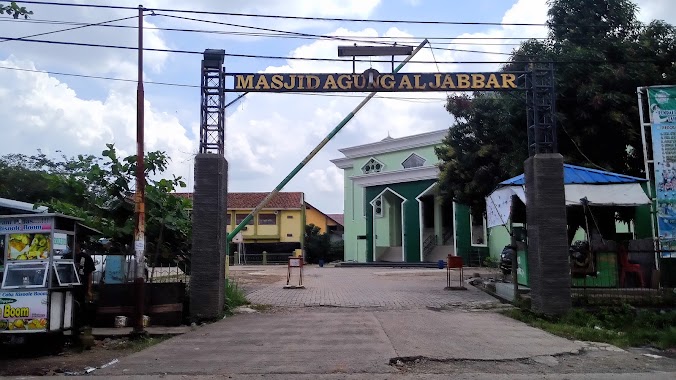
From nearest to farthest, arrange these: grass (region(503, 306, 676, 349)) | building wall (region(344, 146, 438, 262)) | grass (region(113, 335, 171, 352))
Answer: grass (region(113, 335, 171, 352)) < grass (region(503, 306, 676, 349)) < building wall (region(344, 146, 438, 262))

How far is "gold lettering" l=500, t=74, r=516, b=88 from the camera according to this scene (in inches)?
531

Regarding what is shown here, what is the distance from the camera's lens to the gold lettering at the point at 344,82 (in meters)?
13.5

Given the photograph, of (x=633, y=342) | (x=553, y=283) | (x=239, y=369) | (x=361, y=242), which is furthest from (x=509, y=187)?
(x=361, y=242)

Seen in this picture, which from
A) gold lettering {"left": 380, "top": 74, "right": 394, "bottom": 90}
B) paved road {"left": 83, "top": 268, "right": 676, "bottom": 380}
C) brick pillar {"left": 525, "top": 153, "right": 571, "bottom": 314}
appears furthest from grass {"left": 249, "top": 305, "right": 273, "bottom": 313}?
brick pillar {"left": 525, "top": 153, "right": 571, "bottom": 314}

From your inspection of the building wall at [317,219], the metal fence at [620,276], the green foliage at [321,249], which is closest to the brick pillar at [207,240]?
the metal fence at [620,276]

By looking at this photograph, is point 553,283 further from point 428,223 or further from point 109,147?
point 428,223

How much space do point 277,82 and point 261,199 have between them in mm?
39814

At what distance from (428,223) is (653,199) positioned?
25537mm

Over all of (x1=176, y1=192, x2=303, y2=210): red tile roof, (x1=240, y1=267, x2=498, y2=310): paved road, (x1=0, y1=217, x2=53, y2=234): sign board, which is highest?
(x1=176, y1=192, x2=303, y2=210): red tile roof

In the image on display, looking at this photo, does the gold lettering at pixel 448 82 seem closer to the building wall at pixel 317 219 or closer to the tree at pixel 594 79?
the tree at pixel 594 79

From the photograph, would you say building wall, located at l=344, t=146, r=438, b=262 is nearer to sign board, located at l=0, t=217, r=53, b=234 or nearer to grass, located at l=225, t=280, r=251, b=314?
grass, located at l=225, t=280, r=251, b=314

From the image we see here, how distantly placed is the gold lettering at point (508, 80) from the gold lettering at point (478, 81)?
46cm

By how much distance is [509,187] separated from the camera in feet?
47.9

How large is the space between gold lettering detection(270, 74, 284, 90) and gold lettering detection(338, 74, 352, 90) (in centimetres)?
136
